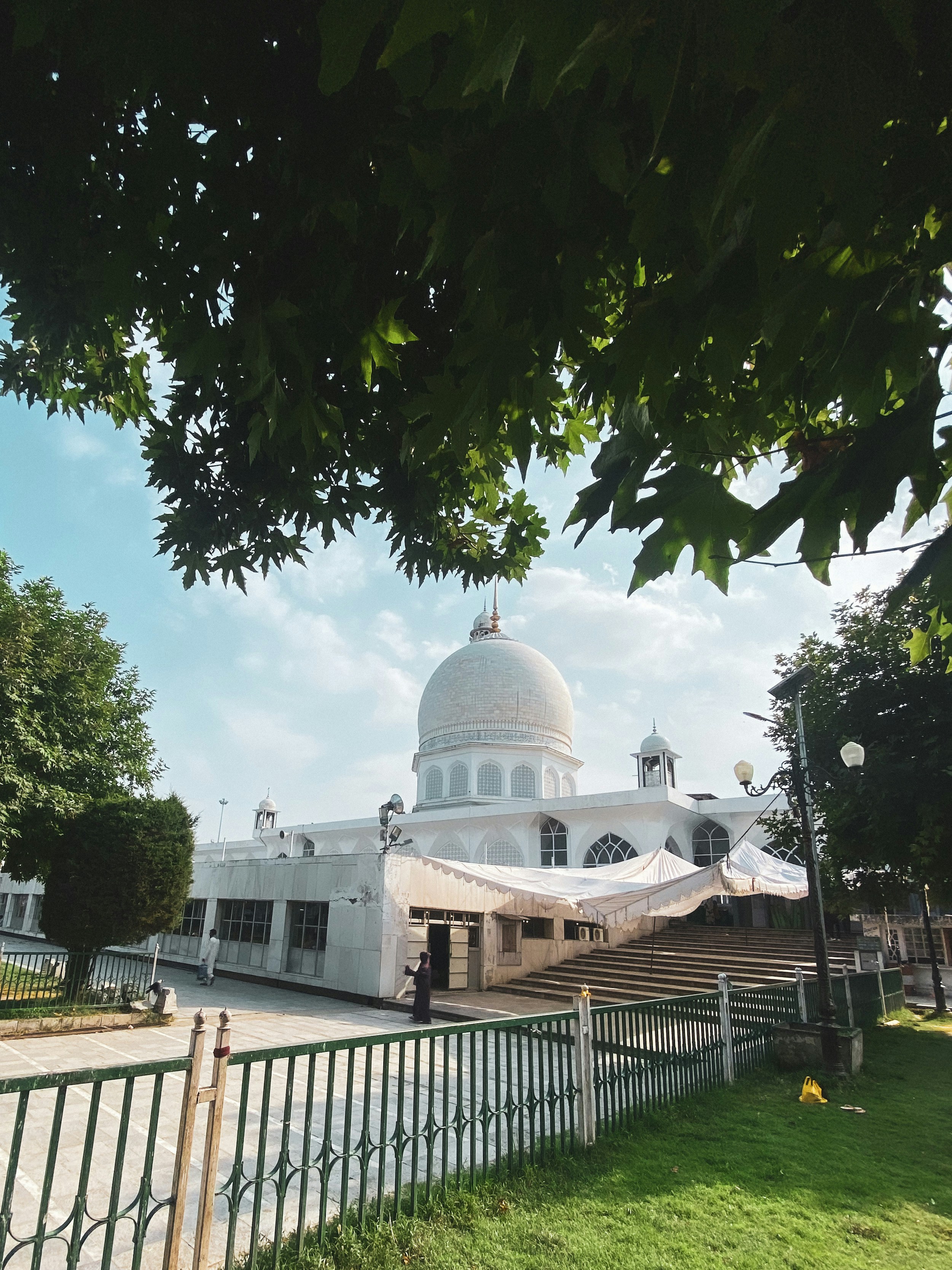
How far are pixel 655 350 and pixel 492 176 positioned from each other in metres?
0.65

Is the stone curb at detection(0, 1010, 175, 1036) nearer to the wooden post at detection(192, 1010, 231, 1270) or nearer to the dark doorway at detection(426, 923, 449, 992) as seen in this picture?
the dark doorway at detection(426, 923, 449, 992)

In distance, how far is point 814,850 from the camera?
10.4 m

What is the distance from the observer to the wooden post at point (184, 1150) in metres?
3.30

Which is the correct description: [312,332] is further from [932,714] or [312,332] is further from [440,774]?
[440,774]

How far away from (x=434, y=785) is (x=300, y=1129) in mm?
34464

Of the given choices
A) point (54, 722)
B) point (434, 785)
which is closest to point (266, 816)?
point (434, 785)

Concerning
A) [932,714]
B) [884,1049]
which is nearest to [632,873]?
[884,1049]

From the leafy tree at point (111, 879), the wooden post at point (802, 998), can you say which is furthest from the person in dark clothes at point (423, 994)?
the wooden post at point (802, 998)

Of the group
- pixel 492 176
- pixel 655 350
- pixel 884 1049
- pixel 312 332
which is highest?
pixel 312 332

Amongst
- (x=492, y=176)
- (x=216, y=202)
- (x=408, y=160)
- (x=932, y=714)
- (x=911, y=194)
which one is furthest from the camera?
(x=932, y=714)

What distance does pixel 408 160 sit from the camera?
2229 mm

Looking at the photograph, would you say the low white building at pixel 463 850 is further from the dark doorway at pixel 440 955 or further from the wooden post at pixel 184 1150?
the wooden post at pixel 184 1150

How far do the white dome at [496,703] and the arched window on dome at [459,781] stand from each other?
128 centimetres

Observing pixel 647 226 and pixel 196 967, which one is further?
pixel 196 967
